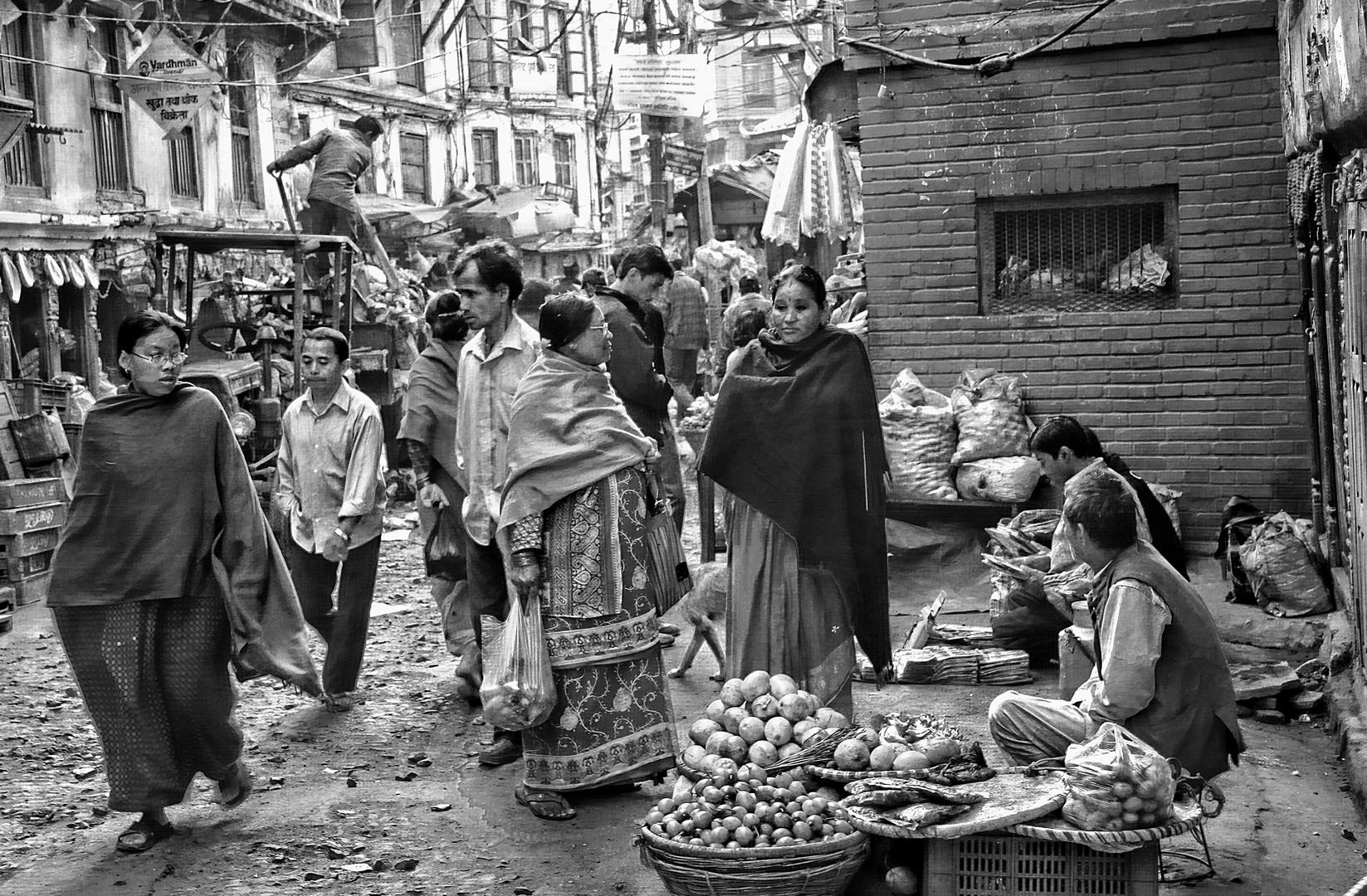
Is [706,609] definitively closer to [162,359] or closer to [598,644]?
[598,644]

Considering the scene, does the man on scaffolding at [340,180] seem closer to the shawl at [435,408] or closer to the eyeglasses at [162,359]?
the shawl at [435,408]

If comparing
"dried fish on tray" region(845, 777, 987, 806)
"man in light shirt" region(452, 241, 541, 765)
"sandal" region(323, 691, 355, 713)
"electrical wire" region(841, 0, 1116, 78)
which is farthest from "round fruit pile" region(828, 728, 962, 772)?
"electrical wire" region(841, 0, 1116, 78)

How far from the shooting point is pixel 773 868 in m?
4.09

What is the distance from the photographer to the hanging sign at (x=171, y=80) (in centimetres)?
1588

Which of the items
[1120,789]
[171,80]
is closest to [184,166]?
[171,80]

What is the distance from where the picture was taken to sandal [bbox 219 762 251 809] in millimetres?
5480

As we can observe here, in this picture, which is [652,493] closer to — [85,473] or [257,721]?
[85,473]

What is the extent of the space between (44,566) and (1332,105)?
905cm

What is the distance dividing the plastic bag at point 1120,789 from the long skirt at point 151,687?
10.2ft

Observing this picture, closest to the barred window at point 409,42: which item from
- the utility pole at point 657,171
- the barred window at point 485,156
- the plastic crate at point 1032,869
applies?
the barred window at point 485,156

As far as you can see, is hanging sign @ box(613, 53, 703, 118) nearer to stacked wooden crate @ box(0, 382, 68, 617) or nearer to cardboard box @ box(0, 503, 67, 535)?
stacked wooden crate @ box(0, 382, 68, 617)

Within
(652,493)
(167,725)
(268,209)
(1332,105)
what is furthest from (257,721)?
(268,209)

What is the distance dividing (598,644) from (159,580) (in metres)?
1.58

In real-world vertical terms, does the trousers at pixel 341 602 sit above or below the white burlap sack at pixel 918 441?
below
